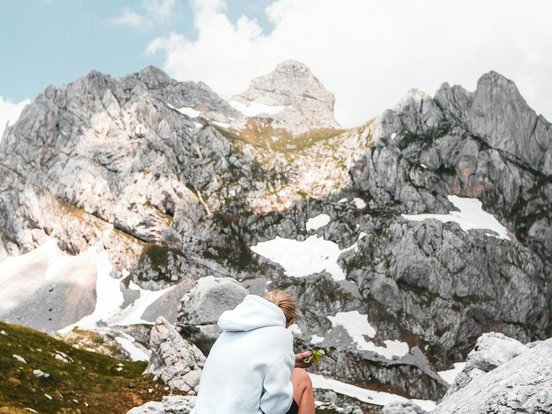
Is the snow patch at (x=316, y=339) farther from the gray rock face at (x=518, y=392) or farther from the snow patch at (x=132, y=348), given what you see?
the gray rock face at (x=518, y=392)

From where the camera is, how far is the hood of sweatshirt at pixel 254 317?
20.5 ft

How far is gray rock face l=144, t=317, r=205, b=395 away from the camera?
1652 inches

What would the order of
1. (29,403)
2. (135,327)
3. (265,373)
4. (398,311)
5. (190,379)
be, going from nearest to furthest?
(265,373) → (29,403) → (190,379) → (135,327) → (398,311)

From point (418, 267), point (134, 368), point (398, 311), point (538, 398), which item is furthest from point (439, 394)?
point (538, 398)

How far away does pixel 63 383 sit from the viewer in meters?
37.8

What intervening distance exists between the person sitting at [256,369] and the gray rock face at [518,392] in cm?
345

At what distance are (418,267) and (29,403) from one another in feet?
589

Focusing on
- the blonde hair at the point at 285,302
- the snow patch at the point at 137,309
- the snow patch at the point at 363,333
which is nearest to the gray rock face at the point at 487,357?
the blonde hair at the point at 285,302

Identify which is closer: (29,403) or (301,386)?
(301,386)

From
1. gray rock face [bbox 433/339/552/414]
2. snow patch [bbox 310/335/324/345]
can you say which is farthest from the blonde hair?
snow patch [bbox 310/335/324/345]

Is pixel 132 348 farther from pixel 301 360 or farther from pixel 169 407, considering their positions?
pixel 301 360

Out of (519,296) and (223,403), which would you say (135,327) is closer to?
(519,296)

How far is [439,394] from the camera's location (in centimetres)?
16000

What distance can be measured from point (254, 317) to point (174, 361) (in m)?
40.8
